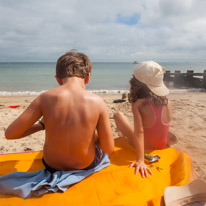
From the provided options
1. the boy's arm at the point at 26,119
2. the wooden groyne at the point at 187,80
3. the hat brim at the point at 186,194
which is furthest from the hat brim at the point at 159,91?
the wooden groyne at the point at 187,80

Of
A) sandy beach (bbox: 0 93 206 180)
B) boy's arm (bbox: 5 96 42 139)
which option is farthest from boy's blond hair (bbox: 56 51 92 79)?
sandy beach (bbox: 0 93 206 180)

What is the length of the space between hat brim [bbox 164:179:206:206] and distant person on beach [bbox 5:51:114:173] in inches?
30.0

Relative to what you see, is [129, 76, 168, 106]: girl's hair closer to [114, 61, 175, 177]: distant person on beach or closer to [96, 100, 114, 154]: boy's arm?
[114, 61, 175, 177]: distant person on beach

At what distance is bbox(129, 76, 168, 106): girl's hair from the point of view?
104 inches

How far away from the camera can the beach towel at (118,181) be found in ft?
6.17

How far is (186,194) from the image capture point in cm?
199

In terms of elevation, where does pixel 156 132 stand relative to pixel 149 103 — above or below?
below

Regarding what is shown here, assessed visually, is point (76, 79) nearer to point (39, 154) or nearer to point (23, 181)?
point (23, 181)

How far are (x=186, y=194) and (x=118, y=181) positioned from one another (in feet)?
2.33

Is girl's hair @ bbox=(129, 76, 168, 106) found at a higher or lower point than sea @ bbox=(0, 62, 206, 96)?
higher

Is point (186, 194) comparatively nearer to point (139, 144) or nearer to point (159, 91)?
point (139, 144)

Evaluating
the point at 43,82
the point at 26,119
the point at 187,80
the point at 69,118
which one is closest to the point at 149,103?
the point at 69,118

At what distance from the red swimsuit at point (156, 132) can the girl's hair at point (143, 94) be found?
0.07 metres

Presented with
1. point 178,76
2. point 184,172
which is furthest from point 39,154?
point 178,76
